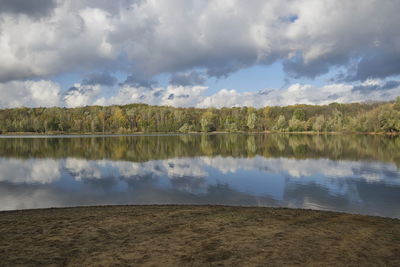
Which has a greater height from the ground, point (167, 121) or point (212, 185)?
point (167, 121)

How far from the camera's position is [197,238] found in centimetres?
774

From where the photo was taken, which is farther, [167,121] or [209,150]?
[167,121]

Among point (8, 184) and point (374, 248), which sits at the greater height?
point (374, 248)

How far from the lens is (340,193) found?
1548 cm

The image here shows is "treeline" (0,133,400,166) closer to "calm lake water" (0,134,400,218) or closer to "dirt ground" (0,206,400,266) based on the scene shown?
"calm lake water" (0,134,400,218)

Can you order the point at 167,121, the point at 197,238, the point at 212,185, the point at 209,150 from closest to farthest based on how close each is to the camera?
1. the point at 197,238
2. the point at 212,185
3. the point at 209,150
4. the point at 167,121

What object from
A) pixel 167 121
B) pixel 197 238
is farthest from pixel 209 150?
pixel 167 121

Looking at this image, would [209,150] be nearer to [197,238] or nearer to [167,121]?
[197,238]

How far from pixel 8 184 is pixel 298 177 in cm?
1867

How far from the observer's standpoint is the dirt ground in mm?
6414

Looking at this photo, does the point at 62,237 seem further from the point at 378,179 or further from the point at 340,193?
the point at 378,179

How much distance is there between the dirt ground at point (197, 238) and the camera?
6414mm

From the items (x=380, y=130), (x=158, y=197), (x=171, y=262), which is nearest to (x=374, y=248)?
(x=171, y=262)

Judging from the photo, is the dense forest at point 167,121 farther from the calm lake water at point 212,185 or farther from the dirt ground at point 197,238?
the dirt ground at point 197,238
